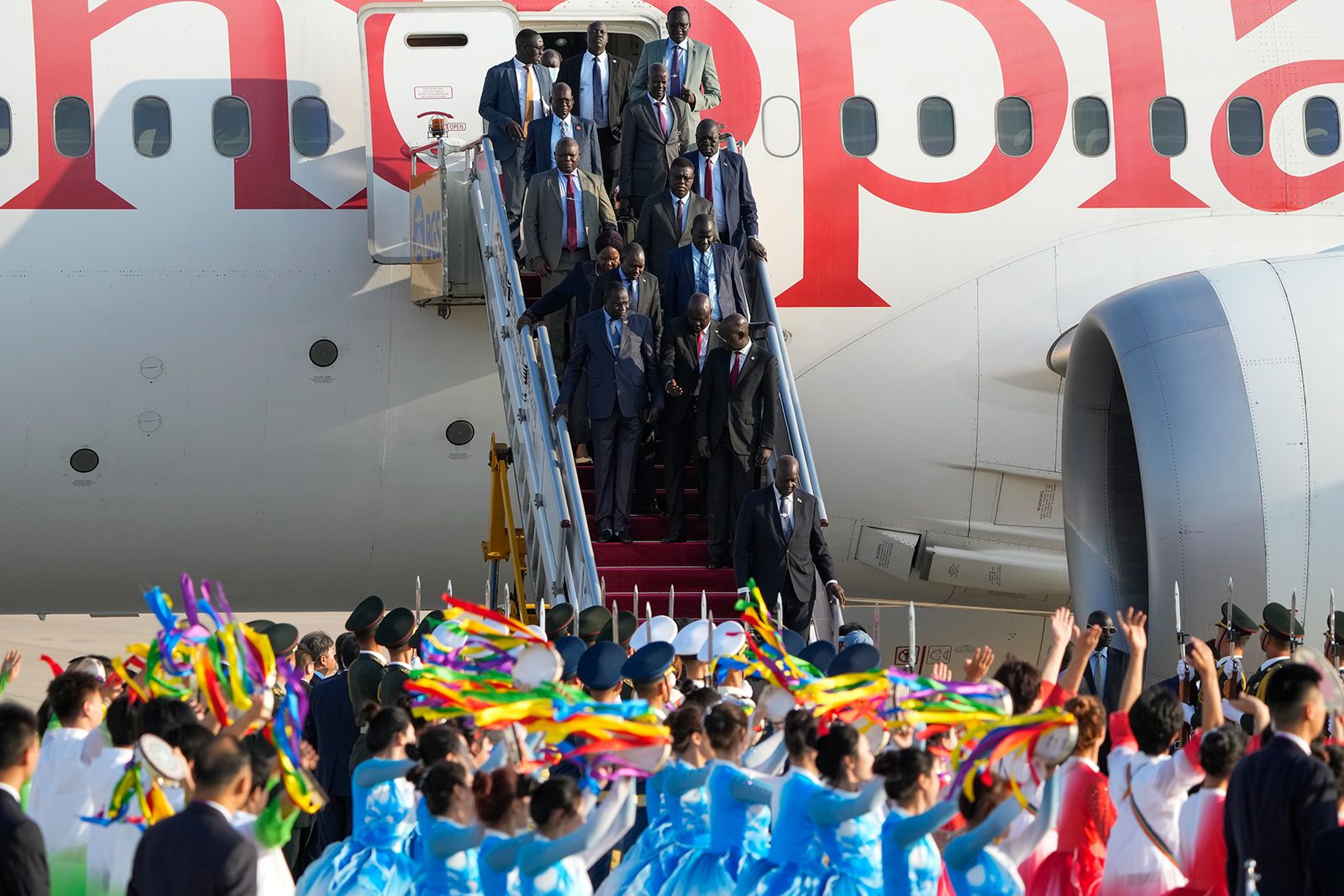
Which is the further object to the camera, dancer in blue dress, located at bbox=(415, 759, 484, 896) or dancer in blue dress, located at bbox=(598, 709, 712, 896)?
dancer in blue dress, located at bbox=(598, 709, 712, 896)

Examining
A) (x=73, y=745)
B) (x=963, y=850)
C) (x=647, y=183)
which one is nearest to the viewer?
(x=963, y=850)

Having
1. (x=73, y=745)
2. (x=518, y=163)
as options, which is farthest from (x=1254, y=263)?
(x=73, y=745)

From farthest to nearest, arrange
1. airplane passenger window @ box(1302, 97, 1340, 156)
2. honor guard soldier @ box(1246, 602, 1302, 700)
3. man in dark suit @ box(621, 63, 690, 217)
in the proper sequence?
1. airplane passenger window @ box(1302, 97, 1340, 156)
2. man in dark suit @ box(621, 63, 690, 217)
3. honor guard soldier @ box(1246, 602, 1302, 700)

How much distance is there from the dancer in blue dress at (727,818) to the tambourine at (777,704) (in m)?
0.52

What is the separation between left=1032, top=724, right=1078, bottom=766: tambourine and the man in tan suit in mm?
6573

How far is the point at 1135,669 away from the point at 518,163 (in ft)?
22.4

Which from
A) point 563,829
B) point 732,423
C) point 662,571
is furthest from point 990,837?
point 732,423

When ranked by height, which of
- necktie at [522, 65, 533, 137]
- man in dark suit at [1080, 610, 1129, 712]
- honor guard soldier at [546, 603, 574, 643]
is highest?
necktie at [522, 65, 533, 137]

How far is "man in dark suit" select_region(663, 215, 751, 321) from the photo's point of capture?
11641 millimetres

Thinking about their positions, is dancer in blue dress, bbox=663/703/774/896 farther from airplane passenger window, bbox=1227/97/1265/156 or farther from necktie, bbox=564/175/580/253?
airplane passenger window, bbox=1227/97/1265/156

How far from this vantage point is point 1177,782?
21.0 feet

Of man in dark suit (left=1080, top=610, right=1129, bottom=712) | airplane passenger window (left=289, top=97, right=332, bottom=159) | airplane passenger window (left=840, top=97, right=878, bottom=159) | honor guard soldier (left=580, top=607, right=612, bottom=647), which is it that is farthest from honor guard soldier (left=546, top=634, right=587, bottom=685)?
airplane passenger window (left=840, top=97, right=878, bottom=159)

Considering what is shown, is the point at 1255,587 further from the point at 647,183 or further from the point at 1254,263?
the point at 647,183

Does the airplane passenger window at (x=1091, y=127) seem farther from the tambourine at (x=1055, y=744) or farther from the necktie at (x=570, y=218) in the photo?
the tambourine at (x=1055, y=744)
